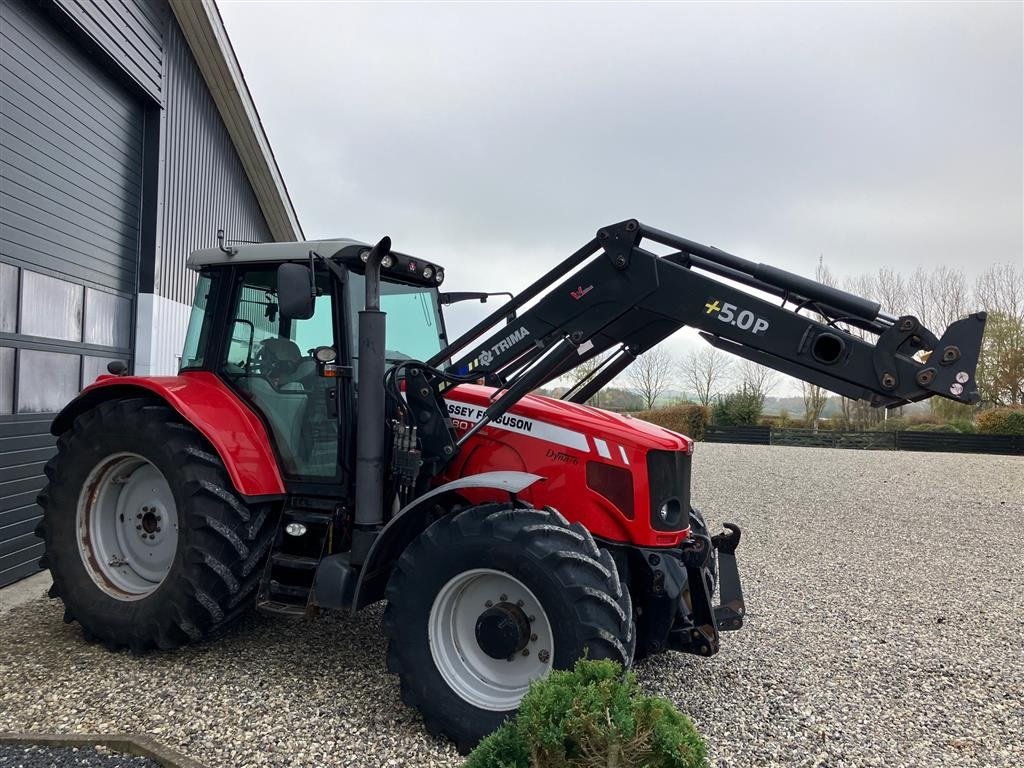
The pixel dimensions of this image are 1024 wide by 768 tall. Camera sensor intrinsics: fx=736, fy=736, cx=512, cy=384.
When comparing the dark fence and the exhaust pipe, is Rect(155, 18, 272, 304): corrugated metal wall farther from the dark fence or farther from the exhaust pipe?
the dark fence

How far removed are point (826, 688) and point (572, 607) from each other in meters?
1.97

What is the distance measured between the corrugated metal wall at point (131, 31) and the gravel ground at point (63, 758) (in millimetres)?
5697

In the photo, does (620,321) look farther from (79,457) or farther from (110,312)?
(110,312)

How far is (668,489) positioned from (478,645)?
127 centimetres

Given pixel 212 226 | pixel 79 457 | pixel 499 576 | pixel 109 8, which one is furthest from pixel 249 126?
pixel 499 576

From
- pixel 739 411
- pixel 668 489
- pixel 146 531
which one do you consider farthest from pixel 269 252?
pixel 739 411

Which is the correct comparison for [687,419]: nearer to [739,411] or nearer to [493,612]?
[739,411]

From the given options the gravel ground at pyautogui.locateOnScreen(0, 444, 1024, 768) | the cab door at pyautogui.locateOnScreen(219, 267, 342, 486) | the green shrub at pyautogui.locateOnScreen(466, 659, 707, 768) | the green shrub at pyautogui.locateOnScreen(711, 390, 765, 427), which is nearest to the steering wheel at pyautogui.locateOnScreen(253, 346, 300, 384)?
the cab door at pyautogui.locateOnScreen(219, 267, 342, 486)

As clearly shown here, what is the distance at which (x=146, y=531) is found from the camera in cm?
445

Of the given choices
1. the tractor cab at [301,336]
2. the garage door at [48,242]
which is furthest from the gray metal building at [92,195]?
the tractor cab at [301,336]

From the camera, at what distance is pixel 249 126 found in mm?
10406

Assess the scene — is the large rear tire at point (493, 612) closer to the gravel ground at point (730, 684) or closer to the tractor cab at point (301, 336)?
the gravel ground at point (730, 684)

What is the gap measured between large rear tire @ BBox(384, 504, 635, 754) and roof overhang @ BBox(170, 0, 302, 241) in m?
8.02

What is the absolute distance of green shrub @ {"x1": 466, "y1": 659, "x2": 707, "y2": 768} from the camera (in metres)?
2.00
